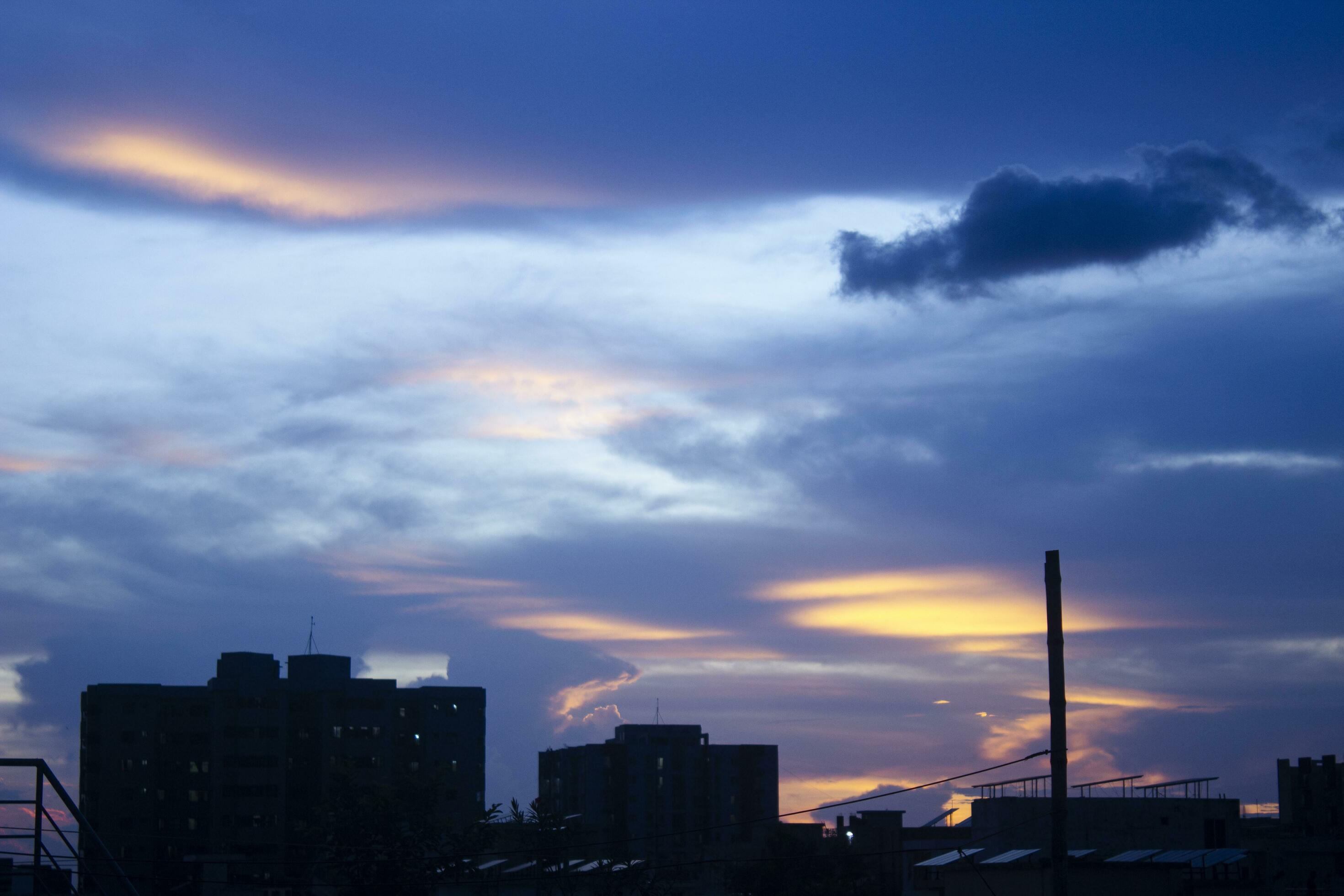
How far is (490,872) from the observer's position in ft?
275

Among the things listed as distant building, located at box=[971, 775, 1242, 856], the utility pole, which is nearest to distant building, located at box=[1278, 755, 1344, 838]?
distant building, located at box=[971, 775, 1242, 856]

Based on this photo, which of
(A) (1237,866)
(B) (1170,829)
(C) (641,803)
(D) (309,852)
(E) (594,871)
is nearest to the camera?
(A) (1237,866)

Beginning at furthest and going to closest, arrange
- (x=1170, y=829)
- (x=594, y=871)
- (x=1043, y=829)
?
(x=594, y=871) → (x=1170, y=829) → (x=1043, y=829)

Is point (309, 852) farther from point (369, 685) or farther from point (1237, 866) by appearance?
point (1237, 866)

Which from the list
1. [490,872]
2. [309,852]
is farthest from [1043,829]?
[309,852]

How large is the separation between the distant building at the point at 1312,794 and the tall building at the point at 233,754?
101682mm

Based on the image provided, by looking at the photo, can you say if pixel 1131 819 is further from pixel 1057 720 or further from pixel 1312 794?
pixel 1312 794

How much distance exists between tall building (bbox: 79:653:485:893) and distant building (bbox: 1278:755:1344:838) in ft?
334

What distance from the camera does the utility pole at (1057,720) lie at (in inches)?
929

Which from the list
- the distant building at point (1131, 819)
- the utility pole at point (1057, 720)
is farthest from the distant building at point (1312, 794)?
the utility pole at point (1057, 720)

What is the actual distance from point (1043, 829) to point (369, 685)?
341 ft

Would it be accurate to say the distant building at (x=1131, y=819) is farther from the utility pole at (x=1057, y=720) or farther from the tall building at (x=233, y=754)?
the tall building at (x=233, y=754)

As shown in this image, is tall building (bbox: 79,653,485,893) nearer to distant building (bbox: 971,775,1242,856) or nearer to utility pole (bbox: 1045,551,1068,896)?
distant building (bbox: 971,775,1242,856)

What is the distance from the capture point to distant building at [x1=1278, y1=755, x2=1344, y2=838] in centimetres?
16100
